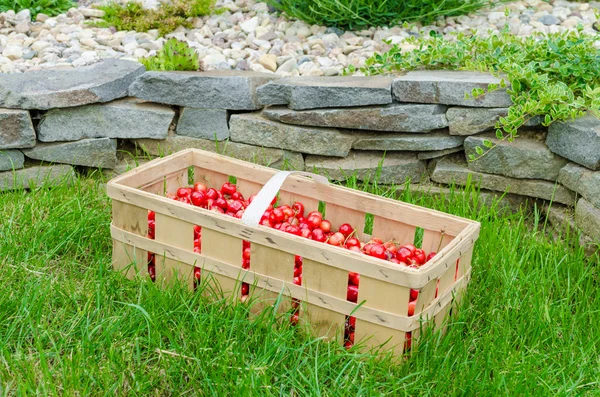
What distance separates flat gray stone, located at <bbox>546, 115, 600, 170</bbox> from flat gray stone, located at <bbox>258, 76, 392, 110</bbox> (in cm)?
61

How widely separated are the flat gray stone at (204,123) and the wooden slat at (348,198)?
1.19ft

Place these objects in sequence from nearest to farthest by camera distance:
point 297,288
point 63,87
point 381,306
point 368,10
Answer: point 381,306 < point 297,288 < point 63,87 < point 368,10

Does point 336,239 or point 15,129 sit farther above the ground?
point 15,129

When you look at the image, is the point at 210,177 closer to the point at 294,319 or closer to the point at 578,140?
the point at 294,319

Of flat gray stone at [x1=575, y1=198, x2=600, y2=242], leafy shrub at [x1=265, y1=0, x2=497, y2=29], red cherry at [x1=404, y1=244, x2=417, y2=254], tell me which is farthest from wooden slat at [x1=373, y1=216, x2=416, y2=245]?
leafy shrub at [x1=265, y1=0, x2=497, y2=29]

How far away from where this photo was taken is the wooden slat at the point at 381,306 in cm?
219

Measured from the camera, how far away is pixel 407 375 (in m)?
2.21

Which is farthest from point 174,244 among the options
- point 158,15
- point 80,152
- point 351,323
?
point 158,15

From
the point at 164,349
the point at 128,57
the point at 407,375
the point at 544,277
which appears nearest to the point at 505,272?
the point at 544,277

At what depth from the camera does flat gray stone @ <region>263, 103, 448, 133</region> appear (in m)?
3.03

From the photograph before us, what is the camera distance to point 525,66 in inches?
118

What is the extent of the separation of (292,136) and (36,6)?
5.37 feet

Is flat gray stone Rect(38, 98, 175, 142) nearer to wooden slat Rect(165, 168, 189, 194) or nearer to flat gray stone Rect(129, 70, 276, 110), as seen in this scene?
flat gray stone Rect(129, 70, 276, 110)

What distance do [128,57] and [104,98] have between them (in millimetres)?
440
